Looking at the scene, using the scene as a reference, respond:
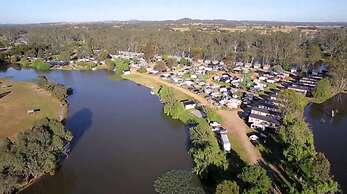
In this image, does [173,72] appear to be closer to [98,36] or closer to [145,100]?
[145,100]

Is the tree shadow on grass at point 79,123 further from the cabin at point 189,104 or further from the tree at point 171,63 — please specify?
the tree at point 171,63

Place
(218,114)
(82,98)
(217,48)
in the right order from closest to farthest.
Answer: (218,114) → (82,98) → (217,48)

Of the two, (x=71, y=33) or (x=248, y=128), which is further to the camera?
(x=71, y=33)

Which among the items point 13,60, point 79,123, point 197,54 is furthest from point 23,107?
point 13,60

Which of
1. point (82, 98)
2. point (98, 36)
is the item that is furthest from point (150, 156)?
point (98, 36)

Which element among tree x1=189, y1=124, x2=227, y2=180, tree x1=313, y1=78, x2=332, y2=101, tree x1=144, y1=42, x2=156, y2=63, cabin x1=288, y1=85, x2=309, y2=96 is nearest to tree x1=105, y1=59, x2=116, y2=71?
tree x1=144, y1=42, x2=156, y2=63
